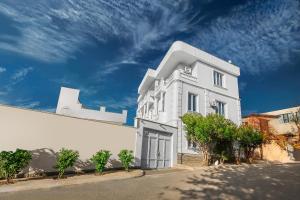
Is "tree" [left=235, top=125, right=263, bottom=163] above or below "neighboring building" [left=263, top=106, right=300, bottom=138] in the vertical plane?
below

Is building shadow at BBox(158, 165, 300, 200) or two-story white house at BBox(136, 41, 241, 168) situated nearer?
building shadow at BBox(158, 165, 300, 200)

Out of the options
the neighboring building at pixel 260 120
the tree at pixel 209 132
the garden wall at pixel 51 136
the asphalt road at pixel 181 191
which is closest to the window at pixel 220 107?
the tree at pixel 209 132

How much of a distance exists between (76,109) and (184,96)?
16.7 m

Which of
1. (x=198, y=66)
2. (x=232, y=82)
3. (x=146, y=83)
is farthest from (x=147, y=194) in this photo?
(x=146, y=83)

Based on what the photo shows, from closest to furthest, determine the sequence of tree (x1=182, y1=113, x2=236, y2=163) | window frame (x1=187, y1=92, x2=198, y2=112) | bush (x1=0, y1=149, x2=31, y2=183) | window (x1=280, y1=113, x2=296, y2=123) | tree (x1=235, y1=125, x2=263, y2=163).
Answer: bush (x1=0, y1=149, x2=31, y2=183), tree (x1=182, y1=113, x2=236, y2=163), tree (x1=235, y1=125, x2=263, y2=163), window frame (x1=187, y1=92, x2=198, y2=112), window (x1=280, y1=113, x2=296, y2=123)

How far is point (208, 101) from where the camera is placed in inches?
785

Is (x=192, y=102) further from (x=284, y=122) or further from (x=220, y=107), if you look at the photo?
(x=284, y=122)

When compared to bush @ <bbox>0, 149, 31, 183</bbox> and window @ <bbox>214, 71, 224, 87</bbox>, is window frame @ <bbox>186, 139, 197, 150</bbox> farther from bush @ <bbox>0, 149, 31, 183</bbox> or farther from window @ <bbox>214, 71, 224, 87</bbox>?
bush @ <bbox>0, 149, 31, 183</bbox>

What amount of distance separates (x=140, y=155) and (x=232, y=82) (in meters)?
14.2

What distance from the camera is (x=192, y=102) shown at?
19125mm

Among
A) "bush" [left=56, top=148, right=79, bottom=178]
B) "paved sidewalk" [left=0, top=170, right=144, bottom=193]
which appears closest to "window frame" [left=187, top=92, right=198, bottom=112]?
"paved sidewalk" [left=0, top=170, right=144, bottom=193]

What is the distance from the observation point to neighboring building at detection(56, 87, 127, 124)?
28428mm

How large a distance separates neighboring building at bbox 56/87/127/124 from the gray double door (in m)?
13.5

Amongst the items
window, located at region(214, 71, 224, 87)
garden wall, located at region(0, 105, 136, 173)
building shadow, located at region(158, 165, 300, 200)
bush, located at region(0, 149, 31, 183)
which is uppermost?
window, located at region(214, 71, 224, 87)
